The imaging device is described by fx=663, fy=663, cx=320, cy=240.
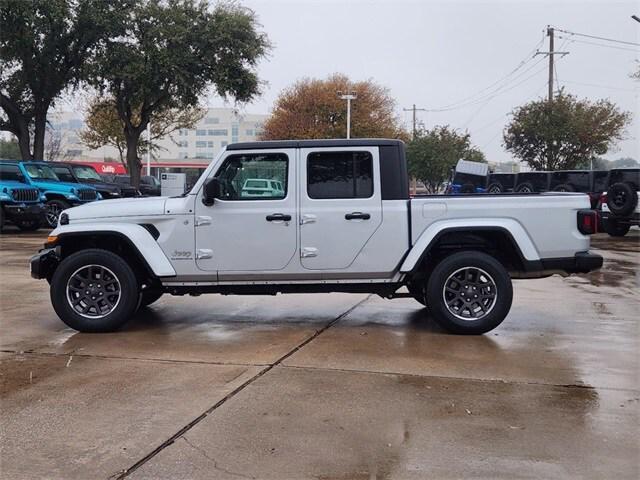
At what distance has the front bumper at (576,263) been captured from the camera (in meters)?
6.68

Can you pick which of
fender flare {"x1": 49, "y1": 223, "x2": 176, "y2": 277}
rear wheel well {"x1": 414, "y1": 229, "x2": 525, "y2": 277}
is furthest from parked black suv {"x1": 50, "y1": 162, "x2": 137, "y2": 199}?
rear wheel well {"x1": 414, "y1": 229, "x2": 525, "y2": 277}

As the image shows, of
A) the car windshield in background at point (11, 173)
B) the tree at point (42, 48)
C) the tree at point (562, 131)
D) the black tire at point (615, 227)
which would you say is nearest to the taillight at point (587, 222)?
the black tire at point (615, 227)

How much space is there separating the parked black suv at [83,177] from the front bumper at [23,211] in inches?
102

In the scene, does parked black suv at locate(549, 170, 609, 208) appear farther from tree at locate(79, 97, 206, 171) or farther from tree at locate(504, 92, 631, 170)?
tree at locate(79, 97, 206, 171)

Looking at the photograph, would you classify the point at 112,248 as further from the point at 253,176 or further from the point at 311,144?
the point at 311,144

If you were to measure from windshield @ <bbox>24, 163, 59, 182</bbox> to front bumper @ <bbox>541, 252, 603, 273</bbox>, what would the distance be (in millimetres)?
17178

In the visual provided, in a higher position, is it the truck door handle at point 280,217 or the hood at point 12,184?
the hood at point 12,184

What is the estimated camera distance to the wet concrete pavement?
3814 millimetres

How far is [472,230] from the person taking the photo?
667 centimetres

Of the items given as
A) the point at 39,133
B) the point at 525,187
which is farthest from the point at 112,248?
the point at 39,133

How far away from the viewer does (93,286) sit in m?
6.92

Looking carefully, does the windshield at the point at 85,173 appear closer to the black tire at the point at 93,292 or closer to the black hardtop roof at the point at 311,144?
the black tire at the point at 93,292

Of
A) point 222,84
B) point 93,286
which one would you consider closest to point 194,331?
point 93,286

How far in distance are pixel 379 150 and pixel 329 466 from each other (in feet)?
12.6
